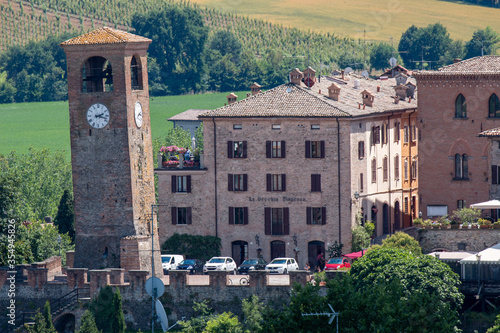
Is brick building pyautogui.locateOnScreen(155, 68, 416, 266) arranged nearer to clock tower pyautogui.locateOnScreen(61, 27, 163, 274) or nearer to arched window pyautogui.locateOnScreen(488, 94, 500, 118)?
arched window pyautogui.locateOnScreen(488, 94, 500, 118)

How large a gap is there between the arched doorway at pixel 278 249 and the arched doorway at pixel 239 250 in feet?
6.09

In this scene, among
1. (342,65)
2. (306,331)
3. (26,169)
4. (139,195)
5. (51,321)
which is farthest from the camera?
(342,65)

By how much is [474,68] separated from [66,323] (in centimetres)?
3387

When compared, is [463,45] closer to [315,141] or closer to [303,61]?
[303,61]

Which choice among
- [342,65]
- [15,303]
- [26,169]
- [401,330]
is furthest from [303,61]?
[401,330]

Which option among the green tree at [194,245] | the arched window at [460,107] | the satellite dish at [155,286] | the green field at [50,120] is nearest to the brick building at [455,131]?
the arched window at [460,107]

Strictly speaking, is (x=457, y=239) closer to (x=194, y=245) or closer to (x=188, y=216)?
(x=194, y=245)

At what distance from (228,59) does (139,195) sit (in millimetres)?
104467

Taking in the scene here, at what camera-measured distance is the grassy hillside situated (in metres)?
176

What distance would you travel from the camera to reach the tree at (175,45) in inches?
7485

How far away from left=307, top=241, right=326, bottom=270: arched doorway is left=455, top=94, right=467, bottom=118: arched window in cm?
1326

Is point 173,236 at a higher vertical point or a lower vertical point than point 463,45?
lower

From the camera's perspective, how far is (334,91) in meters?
103

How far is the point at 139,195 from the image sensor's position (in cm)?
9250
